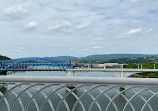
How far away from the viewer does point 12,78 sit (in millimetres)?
1644

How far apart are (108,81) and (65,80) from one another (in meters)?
0.43

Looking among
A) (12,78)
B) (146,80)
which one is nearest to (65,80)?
(12,78)

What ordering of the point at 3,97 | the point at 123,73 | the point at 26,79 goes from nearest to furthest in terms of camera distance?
1. the point at 26,79
2. the point at 3,97
3. the point at 123,73

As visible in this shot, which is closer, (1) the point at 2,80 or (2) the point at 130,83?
(2) the point at 130,83

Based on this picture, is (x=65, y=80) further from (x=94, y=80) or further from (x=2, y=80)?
(x=2, y=80)

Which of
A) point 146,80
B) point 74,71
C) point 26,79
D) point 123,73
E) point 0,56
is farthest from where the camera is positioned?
point 0,56

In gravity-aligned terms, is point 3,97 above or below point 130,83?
below

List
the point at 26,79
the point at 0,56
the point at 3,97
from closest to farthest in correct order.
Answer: the point at 26,79, the point at 3,97, the point at 0,56

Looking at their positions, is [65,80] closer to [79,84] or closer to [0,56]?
[79,84]

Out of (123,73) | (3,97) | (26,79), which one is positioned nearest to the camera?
(26,79)

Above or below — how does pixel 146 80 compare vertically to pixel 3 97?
above

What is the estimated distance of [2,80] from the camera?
165cm

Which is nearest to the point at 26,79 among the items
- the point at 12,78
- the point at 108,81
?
the point at 12,78

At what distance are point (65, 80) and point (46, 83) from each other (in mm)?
209
